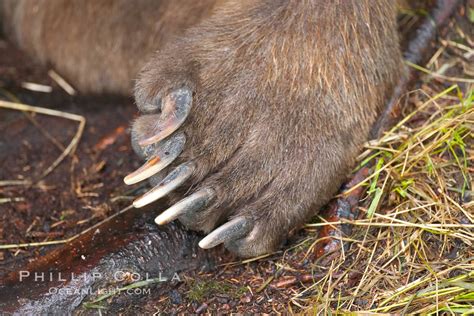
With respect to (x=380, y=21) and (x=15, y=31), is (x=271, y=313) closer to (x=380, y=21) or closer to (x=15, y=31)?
(x=380, y=21)

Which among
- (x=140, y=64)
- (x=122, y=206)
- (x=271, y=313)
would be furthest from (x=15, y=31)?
(x=271, y=313)

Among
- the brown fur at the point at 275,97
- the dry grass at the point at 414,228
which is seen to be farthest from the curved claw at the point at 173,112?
the dry grass at the point at 414,228

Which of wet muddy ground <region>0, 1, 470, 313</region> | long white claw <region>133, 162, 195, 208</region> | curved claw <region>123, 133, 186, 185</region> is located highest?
curved claw <region>123, 133, 186, 185</region>

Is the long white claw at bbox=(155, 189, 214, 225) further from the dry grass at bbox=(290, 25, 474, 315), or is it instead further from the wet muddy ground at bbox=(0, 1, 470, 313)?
the dry grass at bbox=(290, 25, 474, 315)

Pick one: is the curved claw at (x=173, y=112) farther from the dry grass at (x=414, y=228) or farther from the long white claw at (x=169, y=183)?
the dry grass at (x=414, y=228)

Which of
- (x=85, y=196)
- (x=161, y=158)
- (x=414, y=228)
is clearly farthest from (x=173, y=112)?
(x=414, y=228)

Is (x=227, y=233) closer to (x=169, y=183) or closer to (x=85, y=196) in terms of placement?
(x=169, y=183)

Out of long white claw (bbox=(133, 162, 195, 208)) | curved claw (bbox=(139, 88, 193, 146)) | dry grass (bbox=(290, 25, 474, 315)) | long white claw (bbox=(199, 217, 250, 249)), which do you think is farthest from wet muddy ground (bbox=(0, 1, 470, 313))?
curved claw (bbox=(139, 88, 193, 146))
